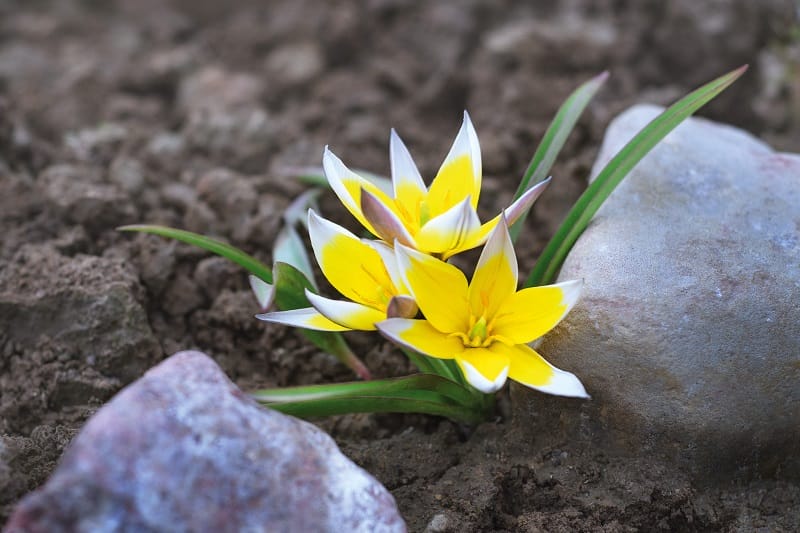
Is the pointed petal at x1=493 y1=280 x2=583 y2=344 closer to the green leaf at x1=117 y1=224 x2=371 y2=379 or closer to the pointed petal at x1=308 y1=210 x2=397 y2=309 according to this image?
the pointed petal at x1=308 y1=210 x2=397 y2=309

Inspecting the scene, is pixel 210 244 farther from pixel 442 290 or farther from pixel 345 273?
pixel 442 290

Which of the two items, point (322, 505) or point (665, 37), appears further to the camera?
point (665, 37)

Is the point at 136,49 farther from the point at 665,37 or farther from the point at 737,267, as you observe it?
the point at 737,267

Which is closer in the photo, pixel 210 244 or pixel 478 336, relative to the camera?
pixel 478 336

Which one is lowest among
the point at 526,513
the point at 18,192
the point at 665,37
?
the point at 526,513

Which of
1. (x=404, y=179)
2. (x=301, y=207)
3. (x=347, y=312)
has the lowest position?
(x=301, y=207)

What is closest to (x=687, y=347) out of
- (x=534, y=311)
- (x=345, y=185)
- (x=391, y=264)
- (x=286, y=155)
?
(x=534, y=311)

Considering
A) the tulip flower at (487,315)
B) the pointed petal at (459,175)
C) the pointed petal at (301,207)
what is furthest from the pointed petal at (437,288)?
the pointed petal at (301,207)

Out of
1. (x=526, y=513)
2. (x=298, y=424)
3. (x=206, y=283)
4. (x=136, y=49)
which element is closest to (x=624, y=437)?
(x=526, y=513)
